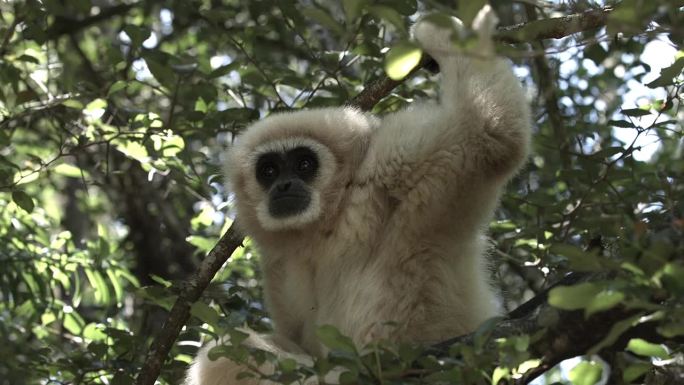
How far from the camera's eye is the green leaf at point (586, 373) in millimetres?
3186

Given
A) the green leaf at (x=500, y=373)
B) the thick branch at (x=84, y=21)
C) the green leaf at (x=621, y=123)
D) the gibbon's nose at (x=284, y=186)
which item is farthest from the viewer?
the thick branch at (x=84, y=21)

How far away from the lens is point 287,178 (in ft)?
18.7

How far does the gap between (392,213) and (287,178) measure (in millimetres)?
1014

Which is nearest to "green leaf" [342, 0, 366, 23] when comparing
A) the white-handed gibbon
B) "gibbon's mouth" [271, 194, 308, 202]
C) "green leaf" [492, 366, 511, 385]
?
the white-handed gibbon

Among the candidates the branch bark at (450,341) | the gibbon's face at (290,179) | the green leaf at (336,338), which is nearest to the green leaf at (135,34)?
the gibbon's face at (290,179)

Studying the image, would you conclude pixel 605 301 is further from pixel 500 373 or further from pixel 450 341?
pixel 450 341

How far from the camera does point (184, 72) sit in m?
6.73

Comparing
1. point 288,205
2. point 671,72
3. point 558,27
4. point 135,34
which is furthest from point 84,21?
point 671,72

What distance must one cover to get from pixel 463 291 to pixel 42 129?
6.35 meters

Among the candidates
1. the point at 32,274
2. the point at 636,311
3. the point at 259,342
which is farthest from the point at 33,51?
the point at 636,311

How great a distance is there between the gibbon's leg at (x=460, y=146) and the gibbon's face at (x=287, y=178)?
2.30ft

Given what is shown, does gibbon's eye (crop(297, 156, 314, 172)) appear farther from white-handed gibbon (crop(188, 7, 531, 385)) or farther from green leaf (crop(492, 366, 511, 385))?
green leaf (crop(492, 366, 511, 385))

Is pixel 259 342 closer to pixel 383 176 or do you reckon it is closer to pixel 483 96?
pixel 383 176

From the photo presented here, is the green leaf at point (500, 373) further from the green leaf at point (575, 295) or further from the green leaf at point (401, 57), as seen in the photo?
the green leaf at point (401, 57)
